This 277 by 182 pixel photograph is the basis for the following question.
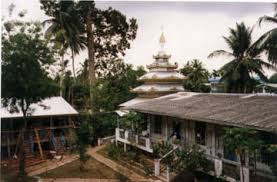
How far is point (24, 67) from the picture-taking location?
5.91 metres

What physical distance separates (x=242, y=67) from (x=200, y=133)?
2231 millimetres

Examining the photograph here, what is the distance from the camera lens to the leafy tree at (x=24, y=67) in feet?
18.1

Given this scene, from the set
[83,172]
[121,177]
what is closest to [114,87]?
[83,172]

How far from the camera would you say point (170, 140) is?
8.92 metres

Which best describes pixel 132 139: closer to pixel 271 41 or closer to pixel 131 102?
pixel 131 102

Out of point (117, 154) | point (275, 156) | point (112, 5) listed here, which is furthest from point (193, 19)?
point (117, 154)

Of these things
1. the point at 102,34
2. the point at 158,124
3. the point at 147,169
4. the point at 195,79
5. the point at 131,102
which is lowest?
the point at 147,169

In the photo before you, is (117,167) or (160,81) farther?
(160,81)

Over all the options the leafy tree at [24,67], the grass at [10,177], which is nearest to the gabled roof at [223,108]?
the leafy tree at [24,67]

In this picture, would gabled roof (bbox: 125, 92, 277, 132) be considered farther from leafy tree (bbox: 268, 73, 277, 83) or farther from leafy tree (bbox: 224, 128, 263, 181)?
leafy tree (bbox: 268, 73, 277, 83)

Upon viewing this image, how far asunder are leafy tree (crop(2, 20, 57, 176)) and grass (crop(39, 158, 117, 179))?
62cm

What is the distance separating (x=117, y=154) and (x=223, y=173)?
9.14ft

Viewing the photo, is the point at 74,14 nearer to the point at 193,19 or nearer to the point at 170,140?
the point at 193,19

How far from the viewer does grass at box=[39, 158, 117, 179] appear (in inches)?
265
